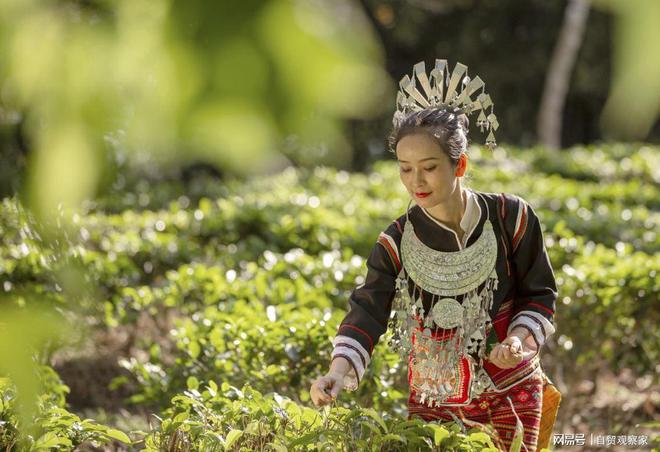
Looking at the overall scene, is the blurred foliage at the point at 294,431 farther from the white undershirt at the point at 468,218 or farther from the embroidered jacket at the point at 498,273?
the white undershirt at the point at 468,218

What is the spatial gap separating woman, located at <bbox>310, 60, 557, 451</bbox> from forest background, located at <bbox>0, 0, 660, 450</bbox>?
22cm

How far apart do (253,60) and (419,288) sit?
214cm

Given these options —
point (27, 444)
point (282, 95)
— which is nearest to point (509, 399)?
point (27, 444)

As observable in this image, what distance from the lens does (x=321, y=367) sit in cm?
385

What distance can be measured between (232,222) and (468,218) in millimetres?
4181

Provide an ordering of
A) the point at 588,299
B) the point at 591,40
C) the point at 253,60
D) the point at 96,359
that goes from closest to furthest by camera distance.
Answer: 1. the point at 253,60
2. the point at 588,299
3. the point at 96,359
4. the point at 591,40

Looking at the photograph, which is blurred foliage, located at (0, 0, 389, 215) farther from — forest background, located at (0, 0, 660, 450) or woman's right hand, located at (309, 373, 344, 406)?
woman's right hand, located at (309, 373, 344, 406)

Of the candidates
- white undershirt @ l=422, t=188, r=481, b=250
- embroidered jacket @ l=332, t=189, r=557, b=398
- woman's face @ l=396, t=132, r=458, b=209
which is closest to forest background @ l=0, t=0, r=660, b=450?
woman's face @ l=396, t=132, r=458, b=209

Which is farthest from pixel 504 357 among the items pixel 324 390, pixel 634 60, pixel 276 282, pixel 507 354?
pixel 276 282

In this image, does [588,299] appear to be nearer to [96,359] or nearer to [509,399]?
[509,399]

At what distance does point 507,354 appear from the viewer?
2652mm

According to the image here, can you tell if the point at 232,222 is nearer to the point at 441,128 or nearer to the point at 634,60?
the point at 441,128

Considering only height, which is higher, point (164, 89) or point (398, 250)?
point (398, 250)

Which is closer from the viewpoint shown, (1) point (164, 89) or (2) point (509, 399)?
(1) point (164, 89)
